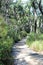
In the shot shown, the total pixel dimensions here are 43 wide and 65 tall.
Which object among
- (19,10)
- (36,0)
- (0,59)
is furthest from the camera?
(19,10)

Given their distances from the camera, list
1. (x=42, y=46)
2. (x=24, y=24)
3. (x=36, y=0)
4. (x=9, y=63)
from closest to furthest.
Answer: (x=9, y=63) < (x=42, y=46) < (x=36, y=0) < (x=24, y=24)

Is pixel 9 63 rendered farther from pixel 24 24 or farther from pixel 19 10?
pixel 24 24

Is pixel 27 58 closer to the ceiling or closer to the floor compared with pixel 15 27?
closer to the ceiling

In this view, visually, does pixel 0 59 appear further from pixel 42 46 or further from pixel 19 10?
pixel 19 10

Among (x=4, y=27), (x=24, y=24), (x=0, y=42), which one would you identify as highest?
(x=4, y=27)

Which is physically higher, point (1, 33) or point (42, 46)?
point (1, 33)

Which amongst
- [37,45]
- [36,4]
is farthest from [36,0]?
[37,45]

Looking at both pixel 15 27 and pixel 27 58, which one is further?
pixel 15 27

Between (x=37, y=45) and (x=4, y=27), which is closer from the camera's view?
(x=4, y=27)

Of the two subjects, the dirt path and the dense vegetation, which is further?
the dirt path

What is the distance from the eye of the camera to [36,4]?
26172mm

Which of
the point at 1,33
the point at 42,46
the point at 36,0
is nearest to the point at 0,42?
the point at 1,33

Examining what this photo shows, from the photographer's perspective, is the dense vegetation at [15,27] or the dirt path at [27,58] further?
the dirt path at [27,58]

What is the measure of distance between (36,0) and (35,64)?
15747 mm
